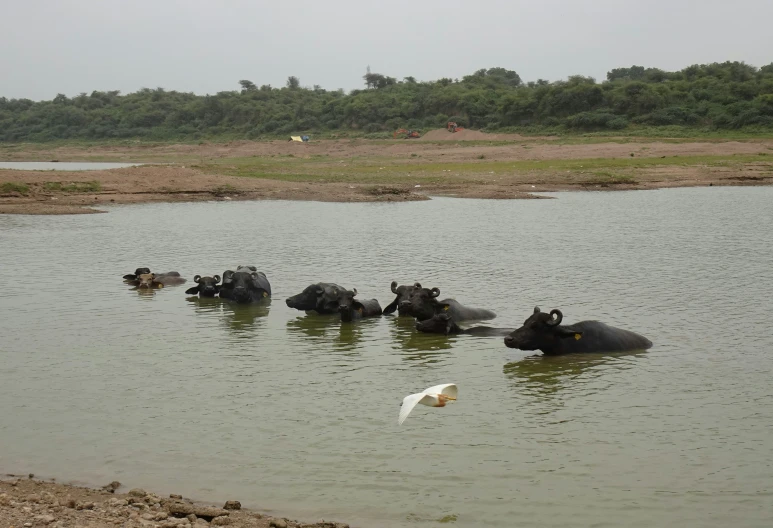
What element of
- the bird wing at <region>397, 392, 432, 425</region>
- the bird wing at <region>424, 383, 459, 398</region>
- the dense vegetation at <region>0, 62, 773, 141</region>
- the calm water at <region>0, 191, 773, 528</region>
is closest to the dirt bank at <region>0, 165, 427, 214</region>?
the calm water at <region>0, 191, 773, 528</region>

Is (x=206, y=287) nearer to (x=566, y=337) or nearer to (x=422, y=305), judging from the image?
(x=422, y=305)

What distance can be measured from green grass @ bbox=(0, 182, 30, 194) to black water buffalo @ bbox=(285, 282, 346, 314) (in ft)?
66.3

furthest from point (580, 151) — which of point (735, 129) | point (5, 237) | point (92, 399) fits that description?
point (92, 399)

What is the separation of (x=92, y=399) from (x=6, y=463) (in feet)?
6.42

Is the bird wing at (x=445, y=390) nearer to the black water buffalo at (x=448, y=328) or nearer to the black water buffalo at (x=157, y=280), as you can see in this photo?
the black water buffalo at (x=448, y=328)

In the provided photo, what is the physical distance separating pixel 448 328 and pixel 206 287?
17.1 ft

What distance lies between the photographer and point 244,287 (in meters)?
15.7

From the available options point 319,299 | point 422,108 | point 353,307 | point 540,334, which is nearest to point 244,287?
point 319,299

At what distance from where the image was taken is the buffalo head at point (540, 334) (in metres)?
11.8

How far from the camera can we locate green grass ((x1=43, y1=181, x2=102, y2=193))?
32.9 m

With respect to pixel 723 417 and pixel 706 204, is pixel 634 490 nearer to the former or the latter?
pixel 723 417

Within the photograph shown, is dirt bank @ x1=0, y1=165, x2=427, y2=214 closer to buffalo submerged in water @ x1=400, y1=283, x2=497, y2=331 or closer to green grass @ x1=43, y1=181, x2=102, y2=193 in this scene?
green grass @ x1=43, y1=181, x2=102, y2=193

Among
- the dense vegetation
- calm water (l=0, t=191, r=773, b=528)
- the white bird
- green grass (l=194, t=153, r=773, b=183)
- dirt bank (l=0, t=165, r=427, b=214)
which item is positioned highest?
the dense vegetation

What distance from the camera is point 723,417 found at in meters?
9.45
